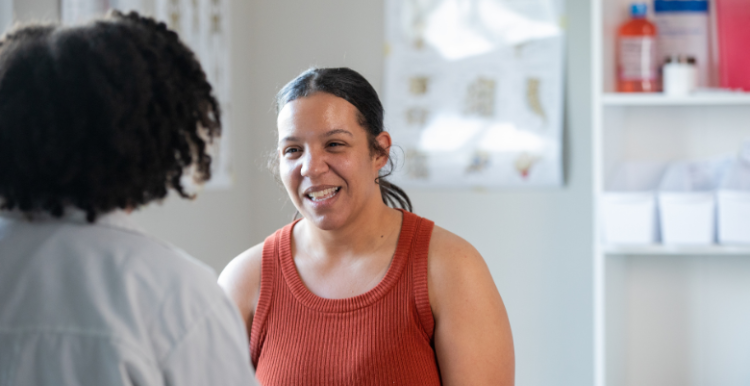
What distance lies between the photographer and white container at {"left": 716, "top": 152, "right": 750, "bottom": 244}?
5.98 feet

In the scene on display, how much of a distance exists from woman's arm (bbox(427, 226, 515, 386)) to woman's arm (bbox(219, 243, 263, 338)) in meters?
0.37

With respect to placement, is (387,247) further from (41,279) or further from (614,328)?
(614,328)

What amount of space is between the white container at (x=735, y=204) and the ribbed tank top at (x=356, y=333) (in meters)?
1.04

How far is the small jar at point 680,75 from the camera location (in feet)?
6.24

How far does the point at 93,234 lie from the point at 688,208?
1.72 metres

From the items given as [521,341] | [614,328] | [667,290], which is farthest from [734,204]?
[521,341]

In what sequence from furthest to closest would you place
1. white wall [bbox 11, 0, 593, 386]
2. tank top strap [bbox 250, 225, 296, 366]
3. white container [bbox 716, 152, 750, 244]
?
white wall [bbox 11, 0, 593, 386], white container [bbox 716, 152, 750, 244], tank top strap [bbox 250, 225, 296, 366]

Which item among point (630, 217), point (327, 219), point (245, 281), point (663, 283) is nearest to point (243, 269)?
point (245, 281)

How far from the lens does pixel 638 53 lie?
196 cm

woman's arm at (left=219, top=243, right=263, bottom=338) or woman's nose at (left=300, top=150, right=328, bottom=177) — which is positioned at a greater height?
woman's nose at (left=300, top=150, right=328, bottom=177)

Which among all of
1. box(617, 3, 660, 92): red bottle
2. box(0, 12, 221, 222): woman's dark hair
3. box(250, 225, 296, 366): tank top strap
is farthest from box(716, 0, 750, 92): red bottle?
box(0, 12, 221, 222): woman's dark hair

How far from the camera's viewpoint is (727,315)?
203 centimetres

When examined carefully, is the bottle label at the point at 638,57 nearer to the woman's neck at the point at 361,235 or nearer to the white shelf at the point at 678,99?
the white shelf at the point at 678,99

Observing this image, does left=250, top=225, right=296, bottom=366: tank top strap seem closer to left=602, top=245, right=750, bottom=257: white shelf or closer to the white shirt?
the white shirt
